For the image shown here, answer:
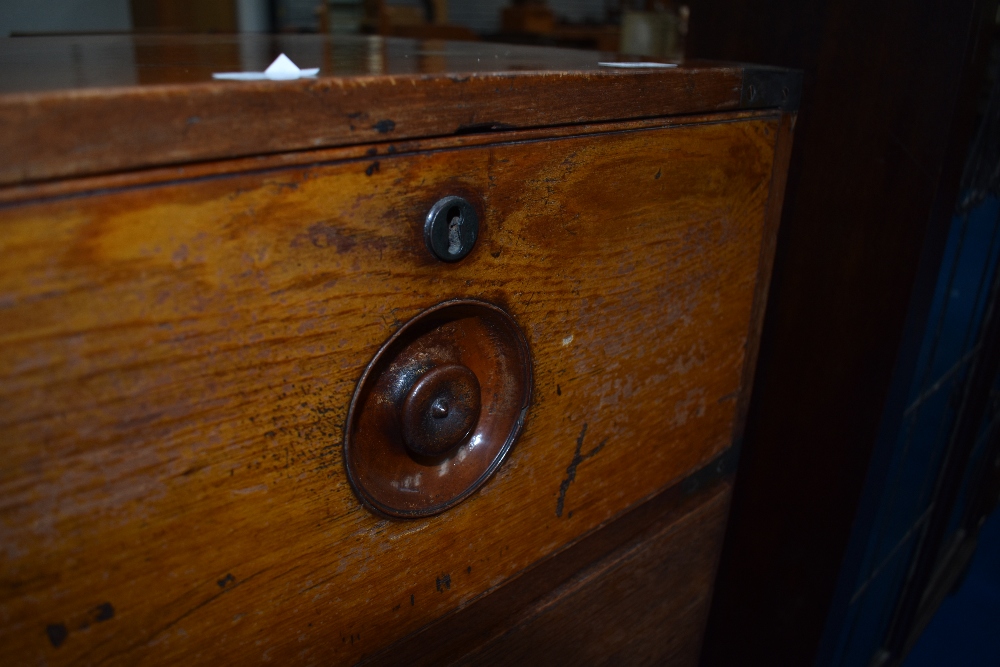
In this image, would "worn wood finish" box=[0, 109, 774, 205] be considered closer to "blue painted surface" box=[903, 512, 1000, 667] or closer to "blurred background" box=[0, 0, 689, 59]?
"blurred background" box=[0, 0, 689, 59]

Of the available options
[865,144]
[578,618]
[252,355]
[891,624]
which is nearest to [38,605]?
[252,355]

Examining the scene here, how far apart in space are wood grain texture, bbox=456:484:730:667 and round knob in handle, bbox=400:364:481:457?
0.22m

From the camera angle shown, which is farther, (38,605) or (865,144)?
(865,144)

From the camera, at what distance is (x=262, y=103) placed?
14.7 inches

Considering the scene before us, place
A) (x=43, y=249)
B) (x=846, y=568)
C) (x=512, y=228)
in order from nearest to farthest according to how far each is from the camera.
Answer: (x=43, y=249) → (x=512, y=228) → (x=846, y=568)

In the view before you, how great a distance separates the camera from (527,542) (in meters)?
0.64

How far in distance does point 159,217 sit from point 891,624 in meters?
1.75

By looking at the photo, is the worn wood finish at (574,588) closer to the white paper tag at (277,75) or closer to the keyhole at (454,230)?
the keyhole at (454,230)

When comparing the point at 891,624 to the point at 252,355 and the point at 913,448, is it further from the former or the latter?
the point at 252,355

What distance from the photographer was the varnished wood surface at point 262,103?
12.7 inches

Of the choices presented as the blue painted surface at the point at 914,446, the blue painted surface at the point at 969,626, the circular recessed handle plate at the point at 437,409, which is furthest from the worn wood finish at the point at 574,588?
the blue painted surface at the point at 969,626

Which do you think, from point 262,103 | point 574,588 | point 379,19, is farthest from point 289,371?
point 379,19

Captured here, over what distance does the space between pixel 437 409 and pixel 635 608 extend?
42cm

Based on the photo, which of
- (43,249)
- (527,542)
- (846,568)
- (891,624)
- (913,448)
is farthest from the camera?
(891,624)
